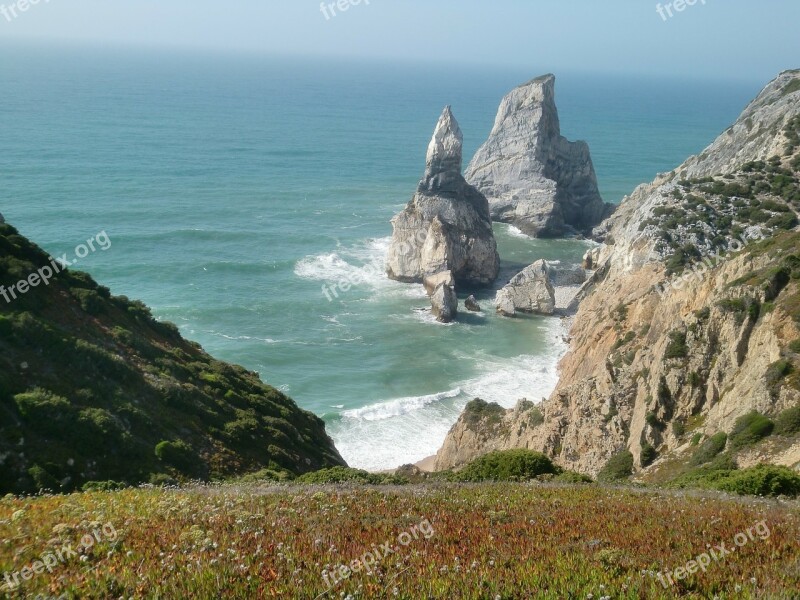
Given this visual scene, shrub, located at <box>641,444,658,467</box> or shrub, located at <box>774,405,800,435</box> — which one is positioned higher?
shrub, located at <box>774,405,800,435</box>

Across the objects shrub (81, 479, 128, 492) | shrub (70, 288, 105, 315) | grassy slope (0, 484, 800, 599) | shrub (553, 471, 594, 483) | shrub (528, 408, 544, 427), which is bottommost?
Result: shrub (528, 408, 544, 427)

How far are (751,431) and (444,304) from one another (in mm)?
39758

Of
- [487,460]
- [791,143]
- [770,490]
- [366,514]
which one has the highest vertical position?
[791,143]

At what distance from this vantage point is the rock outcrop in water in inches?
3418

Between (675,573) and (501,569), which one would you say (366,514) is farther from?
(675,573)

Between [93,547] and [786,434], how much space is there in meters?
19.1

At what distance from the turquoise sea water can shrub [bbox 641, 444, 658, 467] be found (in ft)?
54.1

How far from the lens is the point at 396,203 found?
98062 mm

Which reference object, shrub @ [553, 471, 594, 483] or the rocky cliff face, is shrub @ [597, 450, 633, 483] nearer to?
the rocky cliff face

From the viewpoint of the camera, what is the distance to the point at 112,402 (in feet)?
72.1

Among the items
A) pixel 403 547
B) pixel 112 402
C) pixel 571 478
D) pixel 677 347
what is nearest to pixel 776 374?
pixel 677 347

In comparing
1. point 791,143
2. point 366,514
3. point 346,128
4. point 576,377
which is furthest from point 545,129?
point 366,514

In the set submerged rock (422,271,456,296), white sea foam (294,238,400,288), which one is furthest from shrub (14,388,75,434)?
white sea foam (294,238,400,288)

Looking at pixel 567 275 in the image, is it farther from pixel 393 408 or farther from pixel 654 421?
pixel 654 421
